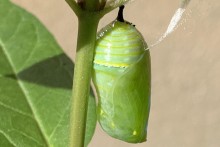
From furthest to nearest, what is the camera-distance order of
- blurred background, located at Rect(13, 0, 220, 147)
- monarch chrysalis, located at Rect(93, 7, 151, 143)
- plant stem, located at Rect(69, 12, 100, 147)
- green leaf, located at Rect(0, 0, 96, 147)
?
blurred background, located at Rect(13, 0, 220, 147)
green leaf, located at Rect(0, 0, 96, 147)
monarch chrysalis, located at Rect(93, 7, 151, 143)
plant stem, located at Rect(69, 12, 100, 147)

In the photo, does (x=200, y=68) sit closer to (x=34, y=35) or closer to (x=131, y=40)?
(x=34, y=35)

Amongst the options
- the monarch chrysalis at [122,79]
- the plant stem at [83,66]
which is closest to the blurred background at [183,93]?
the monarch chrysalis at [122,79]

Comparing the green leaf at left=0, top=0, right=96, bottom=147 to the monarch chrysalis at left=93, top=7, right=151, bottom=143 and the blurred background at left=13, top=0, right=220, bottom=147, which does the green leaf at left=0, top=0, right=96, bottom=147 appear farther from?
the blurred background at left=13, top=0, right=220, bottom=147

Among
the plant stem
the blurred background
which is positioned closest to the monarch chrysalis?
the plant stem

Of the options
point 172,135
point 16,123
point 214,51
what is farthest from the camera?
point 214,51

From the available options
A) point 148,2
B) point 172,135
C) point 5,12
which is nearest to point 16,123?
point 5,12
